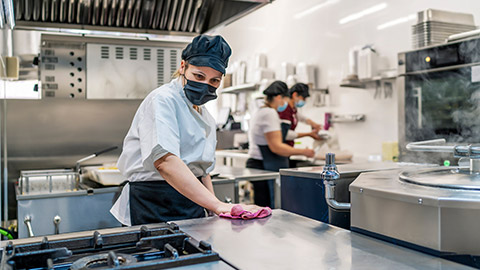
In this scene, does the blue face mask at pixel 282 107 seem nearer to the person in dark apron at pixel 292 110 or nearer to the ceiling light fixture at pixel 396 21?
the person in dark apron at pixel 292 110

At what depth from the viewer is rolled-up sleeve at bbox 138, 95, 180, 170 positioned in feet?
4.98

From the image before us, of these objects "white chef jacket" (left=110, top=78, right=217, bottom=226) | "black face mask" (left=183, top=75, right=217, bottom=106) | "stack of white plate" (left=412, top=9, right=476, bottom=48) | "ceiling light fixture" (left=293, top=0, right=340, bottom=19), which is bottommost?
"white chef jacket" (left=110, top=78, right=217, bottom=226)

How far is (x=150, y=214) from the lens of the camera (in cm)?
180

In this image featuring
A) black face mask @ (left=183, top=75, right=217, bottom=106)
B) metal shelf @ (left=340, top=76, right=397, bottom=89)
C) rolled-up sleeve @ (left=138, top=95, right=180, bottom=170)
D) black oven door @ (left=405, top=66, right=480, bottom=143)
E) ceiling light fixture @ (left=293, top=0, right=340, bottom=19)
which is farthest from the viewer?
ceiling light fixture @ (left=293, top=0, right=340, bottom=19)

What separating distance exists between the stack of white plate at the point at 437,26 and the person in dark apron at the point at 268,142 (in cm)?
126

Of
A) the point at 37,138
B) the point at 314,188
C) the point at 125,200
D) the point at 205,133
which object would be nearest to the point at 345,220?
the point at 314,188

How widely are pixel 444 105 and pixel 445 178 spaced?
2118mm

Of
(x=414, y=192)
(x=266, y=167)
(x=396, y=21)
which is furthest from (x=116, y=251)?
(x=396, y=21)

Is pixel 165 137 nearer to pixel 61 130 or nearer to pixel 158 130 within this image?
pixel 158 130

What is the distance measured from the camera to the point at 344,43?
5070 millimetres

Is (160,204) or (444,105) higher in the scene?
(444,105)

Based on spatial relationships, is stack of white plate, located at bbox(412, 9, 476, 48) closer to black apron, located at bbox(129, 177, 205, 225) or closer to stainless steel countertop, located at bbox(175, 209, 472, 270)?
black apron, located at bbox(129, 177, 205, 225)

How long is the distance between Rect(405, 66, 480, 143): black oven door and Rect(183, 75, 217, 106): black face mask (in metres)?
1.92

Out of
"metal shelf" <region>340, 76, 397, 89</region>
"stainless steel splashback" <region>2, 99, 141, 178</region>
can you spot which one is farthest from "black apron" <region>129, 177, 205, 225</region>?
"metal shelf" <region>340, 76, 397, 89</region>
